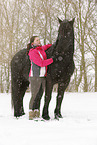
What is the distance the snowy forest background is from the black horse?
21.8ft

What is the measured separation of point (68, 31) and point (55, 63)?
0.70m

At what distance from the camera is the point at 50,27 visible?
11.6m

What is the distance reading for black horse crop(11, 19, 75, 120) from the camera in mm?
4273

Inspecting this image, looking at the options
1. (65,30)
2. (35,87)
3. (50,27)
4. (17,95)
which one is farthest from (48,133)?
(50,27)

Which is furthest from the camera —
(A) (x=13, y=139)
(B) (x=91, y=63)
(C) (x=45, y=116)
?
(B) (x=91, y=63)

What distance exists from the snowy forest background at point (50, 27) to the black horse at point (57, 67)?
664cm

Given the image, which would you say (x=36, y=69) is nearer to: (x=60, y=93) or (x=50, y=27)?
(x=60, y=93)

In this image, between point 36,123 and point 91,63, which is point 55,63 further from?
point 91,63

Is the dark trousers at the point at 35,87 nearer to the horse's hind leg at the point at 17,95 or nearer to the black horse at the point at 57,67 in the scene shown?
the black horse at the point at 57,67

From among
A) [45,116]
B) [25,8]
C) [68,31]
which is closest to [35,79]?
[45,116]

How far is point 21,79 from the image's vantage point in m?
5.06

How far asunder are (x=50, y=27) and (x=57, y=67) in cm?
753

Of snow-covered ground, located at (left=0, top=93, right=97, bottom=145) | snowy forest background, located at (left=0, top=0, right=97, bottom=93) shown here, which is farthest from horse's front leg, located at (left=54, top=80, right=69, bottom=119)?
snowy forest background, located at (left=0, top=0, right=97, bottom=93)

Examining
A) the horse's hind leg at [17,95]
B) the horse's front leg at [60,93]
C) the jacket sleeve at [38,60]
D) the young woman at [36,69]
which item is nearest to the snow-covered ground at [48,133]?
the horse's front leg at [60,93]
